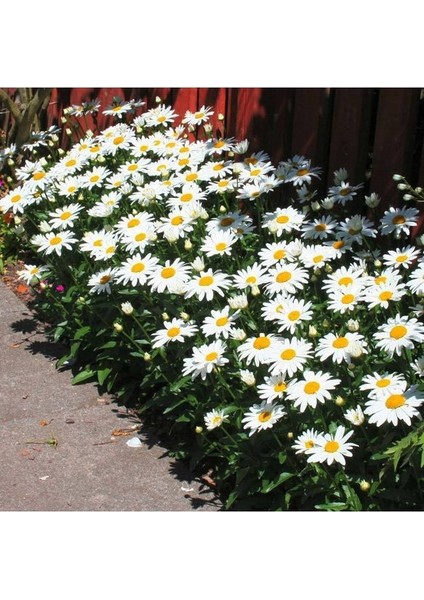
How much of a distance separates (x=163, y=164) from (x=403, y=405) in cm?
229

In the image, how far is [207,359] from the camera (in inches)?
145

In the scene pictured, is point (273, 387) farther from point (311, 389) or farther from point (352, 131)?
point (352, 131)

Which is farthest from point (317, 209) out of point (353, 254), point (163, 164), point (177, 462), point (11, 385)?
point (11, 385)

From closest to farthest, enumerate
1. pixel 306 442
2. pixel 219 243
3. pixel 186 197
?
pixel 306 442 → pixel 219 243 → pixel 186 197

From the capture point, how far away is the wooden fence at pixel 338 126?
4418 mm

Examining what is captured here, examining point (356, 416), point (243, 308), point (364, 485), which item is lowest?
point (364, 485)

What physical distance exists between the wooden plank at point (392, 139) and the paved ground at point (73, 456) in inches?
→ 66.7

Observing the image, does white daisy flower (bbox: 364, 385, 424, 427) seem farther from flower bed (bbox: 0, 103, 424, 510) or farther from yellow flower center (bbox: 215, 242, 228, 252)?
yellow flower center (bbox: 215, 242, 228, 252)

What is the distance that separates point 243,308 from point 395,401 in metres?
0.81

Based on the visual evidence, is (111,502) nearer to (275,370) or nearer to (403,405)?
(275,370)

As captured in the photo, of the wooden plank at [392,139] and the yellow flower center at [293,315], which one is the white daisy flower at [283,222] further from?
the yellow flower center at [293,315]

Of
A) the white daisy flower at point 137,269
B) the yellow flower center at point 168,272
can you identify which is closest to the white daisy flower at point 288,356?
the yellow flower center at point 168,272

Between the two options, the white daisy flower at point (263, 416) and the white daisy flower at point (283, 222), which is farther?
the white daisy flower at point (283, 222)

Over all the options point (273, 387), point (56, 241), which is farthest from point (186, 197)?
point (273, 387)
